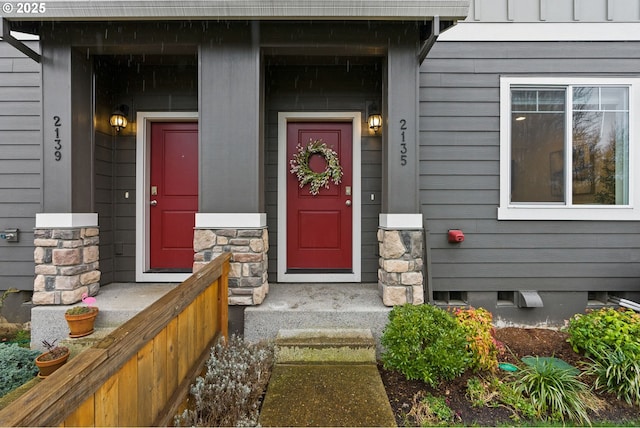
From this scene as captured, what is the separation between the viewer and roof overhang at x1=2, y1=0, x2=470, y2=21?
2.65 m

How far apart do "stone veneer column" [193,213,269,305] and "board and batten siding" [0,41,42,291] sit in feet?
7.03

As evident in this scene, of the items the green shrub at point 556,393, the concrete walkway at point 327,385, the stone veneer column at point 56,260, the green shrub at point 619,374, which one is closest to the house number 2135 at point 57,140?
the stone veneer column at point 56,260

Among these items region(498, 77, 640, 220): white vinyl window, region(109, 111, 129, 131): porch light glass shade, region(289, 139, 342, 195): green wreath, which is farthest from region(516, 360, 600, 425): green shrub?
region(109, 111, 129, 131): porch light glass shade

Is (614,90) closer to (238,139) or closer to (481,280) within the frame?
(481,280)

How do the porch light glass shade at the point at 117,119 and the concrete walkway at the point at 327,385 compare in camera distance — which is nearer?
the concrete walkway at the point at 327,385

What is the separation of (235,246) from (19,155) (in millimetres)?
2736

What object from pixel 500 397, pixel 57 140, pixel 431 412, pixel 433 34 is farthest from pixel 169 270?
pixel 433 34

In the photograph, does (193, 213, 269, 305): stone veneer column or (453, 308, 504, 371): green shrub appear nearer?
(453, 308, 504, 371): green shrub

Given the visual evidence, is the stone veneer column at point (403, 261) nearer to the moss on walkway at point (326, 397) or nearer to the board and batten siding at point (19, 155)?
the moss on walkway at point (326, 397)

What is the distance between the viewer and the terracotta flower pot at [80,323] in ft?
8.88

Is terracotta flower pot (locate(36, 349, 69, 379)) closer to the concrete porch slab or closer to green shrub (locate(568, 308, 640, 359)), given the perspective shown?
the concrete porch slab

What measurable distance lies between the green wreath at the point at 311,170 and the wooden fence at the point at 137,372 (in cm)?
168

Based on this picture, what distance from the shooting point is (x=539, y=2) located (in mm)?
3492

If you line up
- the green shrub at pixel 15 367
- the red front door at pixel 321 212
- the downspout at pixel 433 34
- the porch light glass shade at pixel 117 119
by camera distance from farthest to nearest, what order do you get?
the red front door at pixel 321 212 < the porch light glass shade at pixel 117 119 < the downspout at pixel 433 34 < the green shrub at pixel 15 367
